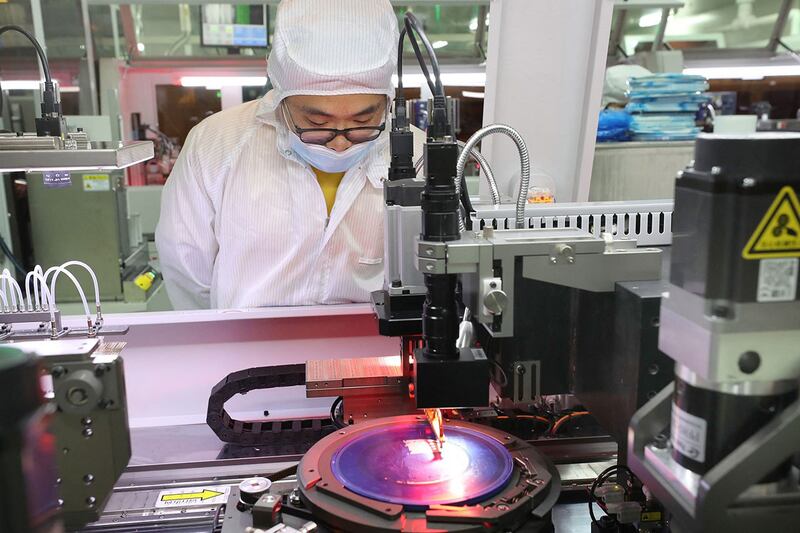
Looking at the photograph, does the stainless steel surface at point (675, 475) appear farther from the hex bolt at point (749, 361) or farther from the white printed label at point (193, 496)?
the white printed label at point (193, 496)

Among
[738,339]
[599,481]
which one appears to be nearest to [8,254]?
[599,481]

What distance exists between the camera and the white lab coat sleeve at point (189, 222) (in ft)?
7.66

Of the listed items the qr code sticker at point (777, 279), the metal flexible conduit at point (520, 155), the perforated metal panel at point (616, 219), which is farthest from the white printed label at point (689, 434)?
the perforated metal panel at point (616, 219)

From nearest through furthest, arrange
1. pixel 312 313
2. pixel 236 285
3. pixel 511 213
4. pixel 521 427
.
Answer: pixel 521 427 → pixel 511 213 → pixel 312 313 → pixel 236 285

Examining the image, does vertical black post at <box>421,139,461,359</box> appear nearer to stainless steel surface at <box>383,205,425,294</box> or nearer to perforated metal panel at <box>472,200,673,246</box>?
stainless steel surface at <box>383,205,425,294</box>

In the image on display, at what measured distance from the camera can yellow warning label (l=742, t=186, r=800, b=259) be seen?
0.60 metres

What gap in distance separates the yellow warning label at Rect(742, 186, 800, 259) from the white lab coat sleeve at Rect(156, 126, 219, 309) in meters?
1.96

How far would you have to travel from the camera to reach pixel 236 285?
229 centimetres

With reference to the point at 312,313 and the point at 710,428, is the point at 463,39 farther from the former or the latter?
the point at 710,428

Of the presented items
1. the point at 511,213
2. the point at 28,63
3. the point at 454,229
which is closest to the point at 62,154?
the point at 454,229

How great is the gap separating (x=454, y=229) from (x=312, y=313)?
2.68 feet

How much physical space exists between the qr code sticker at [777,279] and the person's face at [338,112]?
5.22 ft

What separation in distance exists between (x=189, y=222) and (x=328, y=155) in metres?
0.59

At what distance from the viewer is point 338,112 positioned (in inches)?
81.2
